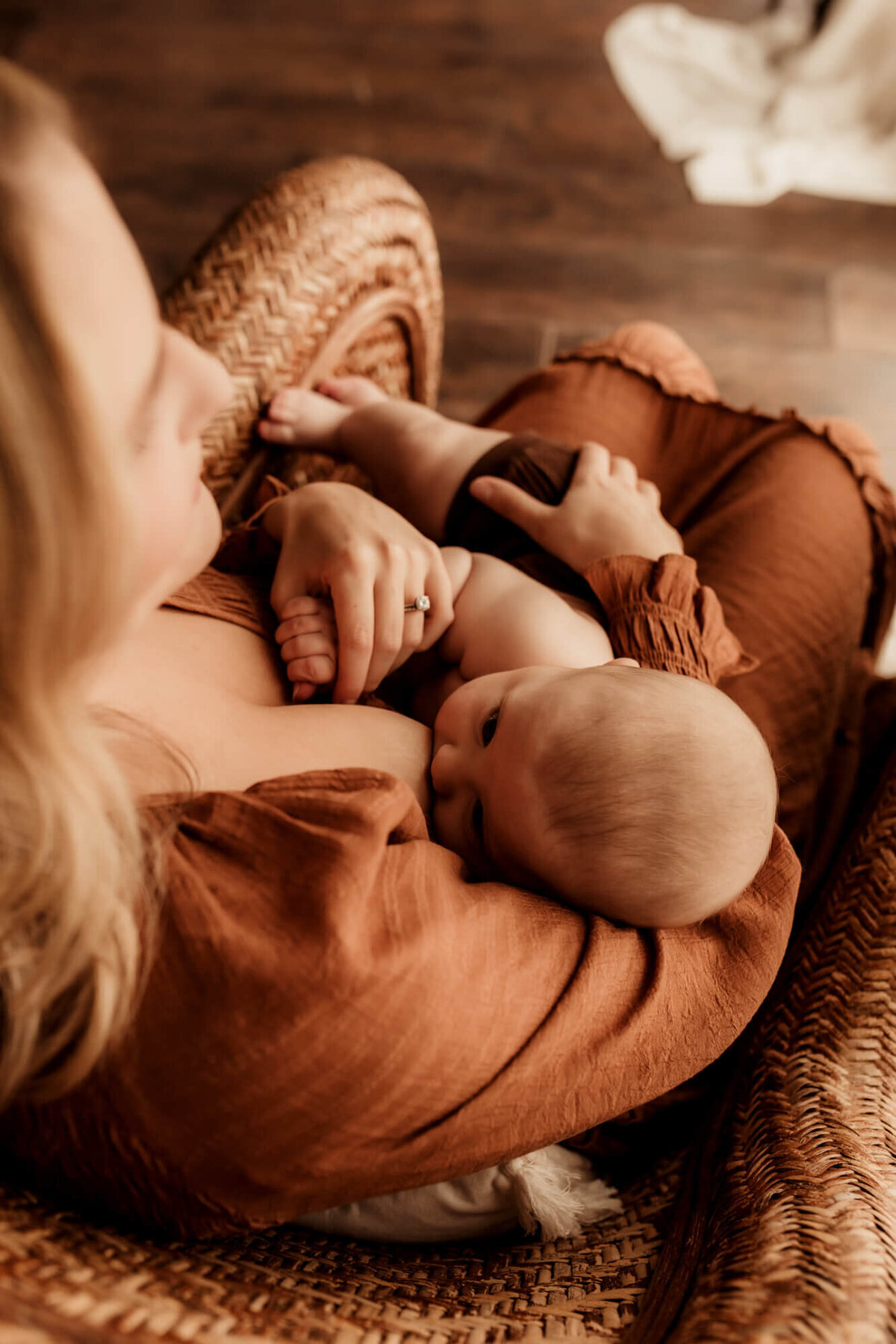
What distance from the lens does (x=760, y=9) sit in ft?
8.00

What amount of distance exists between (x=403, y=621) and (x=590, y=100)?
1.96 metres

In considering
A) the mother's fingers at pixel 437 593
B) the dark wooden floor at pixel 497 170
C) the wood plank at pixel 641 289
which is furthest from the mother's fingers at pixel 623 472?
the wood plank at pixel 641 289

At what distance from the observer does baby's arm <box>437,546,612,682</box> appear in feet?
2.71

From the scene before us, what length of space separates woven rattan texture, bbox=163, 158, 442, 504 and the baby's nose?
403 millimetres

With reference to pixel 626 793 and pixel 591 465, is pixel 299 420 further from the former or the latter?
pixel 626 793

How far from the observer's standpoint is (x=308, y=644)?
765 mm

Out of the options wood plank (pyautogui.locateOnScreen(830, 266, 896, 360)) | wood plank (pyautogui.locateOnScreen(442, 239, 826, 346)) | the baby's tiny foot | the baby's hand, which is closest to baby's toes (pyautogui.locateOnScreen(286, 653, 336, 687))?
the baby's hand

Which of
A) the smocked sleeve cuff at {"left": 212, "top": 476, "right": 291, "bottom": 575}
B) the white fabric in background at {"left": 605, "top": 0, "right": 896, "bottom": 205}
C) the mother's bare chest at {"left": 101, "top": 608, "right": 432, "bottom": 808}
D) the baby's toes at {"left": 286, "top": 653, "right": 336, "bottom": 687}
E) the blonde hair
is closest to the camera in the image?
the blonde hair

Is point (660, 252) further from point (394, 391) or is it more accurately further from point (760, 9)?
point (394, 391)

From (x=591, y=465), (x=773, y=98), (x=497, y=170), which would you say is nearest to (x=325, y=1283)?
(x=591, y=465)

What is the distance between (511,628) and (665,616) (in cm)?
12

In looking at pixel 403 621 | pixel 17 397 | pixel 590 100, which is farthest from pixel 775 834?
pixel 590 100

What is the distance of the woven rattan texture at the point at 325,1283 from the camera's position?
472 mm

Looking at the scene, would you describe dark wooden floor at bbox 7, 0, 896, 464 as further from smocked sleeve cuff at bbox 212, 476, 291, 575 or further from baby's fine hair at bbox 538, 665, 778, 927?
baby's fine hair at bbox 538, 665, 778, 927
